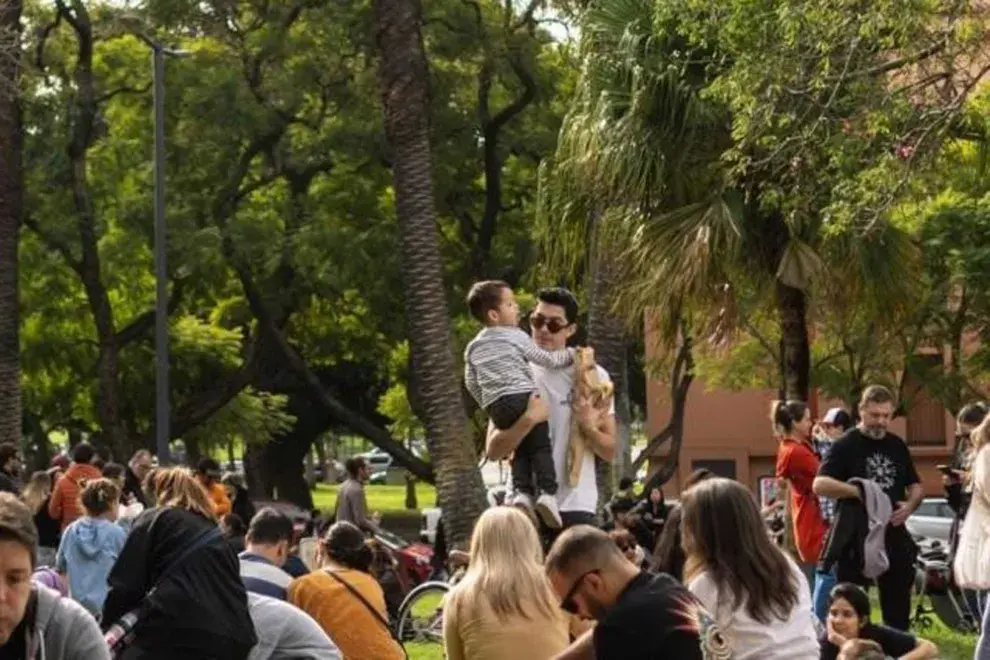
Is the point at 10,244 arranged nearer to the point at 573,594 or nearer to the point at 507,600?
the point at 507,600

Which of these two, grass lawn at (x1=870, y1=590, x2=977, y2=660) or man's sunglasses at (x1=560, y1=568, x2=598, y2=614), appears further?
grass lawn at (x1=870, y1=590, x2=977, y2=660)

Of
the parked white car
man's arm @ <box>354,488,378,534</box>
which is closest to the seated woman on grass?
man's arm @ <box>354,488,378,534</box>

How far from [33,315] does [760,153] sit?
23366 mm

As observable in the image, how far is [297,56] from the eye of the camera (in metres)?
35.2

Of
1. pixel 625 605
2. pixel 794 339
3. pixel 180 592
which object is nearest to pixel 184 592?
pixel 180 592

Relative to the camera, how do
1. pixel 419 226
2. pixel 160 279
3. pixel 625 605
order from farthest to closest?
pixel 160 279, pixel 419 226, pixel 625 605

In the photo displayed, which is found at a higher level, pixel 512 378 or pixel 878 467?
pixel 512 378

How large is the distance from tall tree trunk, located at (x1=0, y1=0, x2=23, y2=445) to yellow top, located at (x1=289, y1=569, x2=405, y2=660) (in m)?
15.6

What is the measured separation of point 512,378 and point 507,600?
951 mm

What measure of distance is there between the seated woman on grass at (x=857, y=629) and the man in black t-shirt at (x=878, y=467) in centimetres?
152

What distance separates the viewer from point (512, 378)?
31.5ft

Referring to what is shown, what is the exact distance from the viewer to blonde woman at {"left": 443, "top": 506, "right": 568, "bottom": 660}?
929cm

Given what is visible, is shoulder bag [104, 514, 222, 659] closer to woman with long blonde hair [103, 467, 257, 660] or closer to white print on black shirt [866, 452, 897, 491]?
woman with long blonde hair [103, 467, 257, 660]

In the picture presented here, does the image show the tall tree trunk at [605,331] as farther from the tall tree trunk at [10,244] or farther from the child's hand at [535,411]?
the child's hand at [535,411]
